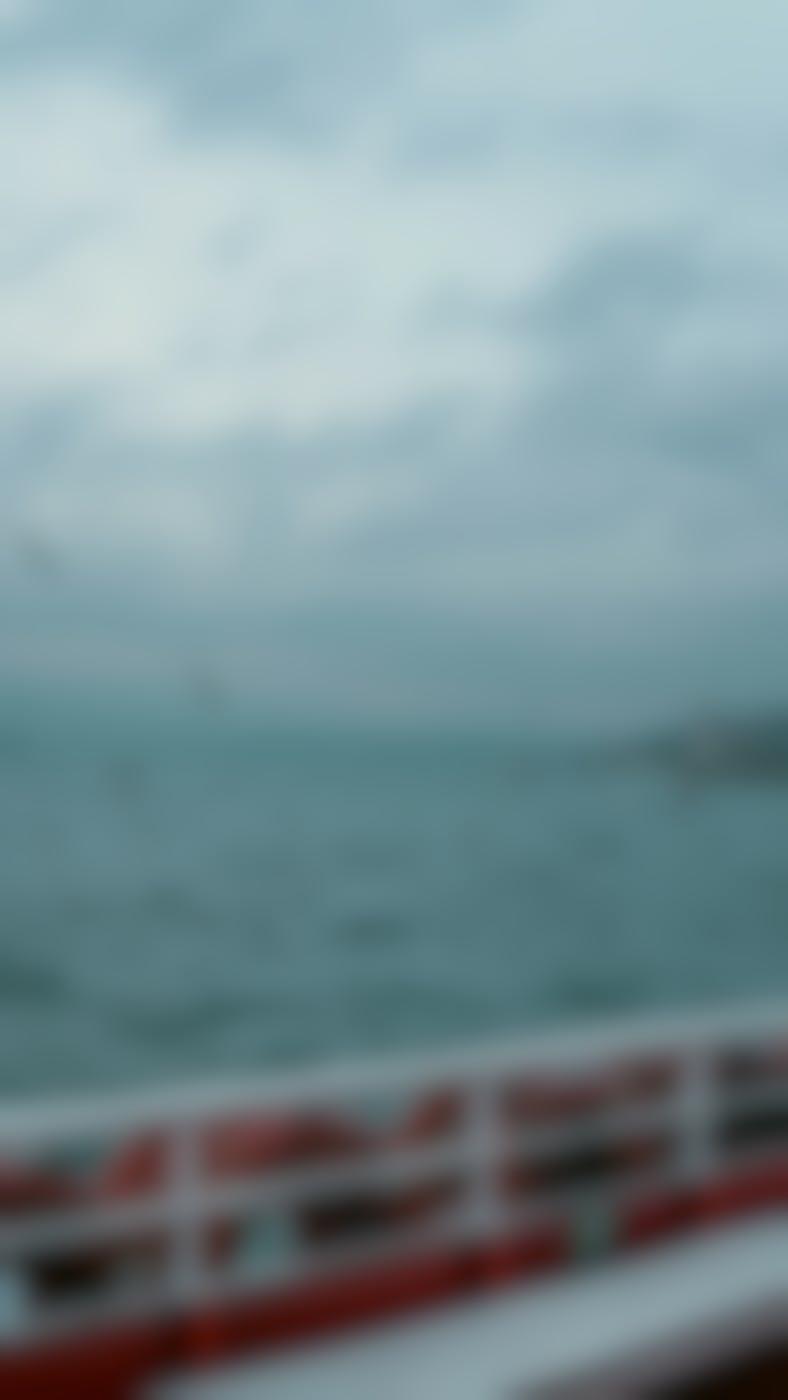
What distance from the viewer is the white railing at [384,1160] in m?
4.04

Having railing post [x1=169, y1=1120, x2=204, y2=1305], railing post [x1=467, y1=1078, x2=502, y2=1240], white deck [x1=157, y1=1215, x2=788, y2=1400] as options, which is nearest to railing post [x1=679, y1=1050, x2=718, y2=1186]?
white deck [x1=157, y1=1215, x2=788, y2=1400]

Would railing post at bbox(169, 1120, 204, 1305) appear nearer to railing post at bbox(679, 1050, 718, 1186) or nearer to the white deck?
the white deck

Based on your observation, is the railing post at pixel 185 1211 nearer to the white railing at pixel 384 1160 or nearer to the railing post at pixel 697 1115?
the white railing at pixel 384 1160

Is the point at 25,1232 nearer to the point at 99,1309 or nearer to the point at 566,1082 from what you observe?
the point at 99,1309

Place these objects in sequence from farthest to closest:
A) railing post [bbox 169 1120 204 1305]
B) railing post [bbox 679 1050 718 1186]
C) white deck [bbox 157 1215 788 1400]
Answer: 1. railing post [bbox 679 1050 718 1186]
2. railing post [bbox 169 1120 204 1305]
3. white deck [bbox 157 1215 788 1400]

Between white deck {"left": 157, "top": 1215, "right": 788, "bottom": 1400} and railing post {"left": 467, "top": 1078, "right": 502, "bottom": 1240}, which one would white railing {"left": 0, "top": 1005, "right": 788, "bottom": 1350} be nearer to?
railing post {"left": 467, "top": 1078, "right": 502, "bottom": 1240}

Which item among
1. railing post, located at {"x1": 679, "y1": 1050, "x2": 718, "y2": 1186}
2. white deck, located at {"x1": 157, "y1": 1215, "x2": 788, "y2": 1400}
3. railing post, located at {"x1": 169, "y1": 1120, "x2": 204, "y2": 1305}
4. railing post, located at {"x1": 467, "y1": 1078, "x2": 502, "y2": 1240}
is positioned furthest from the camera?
railing post, located at {"x1": 679, "y1": 1050, "x2": 718, "y2": 1186}

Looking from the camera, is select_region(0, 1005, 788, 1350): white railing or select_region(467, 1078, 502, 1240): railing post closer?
select_region(0, 1005, 788, 1350): white railing

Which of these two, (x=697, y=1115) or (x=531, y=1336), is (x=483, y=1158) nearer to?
(x=531, y=1336)

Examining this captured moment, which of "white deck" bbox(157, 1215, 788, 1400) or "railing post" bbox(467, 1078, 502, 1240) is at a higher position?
"railing post" bbox(467, 1078, 502, 1240)

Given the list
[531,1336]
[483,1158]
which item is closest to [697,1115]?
[483,1158]

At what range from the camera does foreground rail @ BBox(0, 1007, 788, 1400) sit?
4016 mm

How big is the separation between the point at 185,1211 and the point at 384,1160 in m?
0.55

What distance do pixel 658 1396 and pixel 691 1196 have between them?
1.01m
